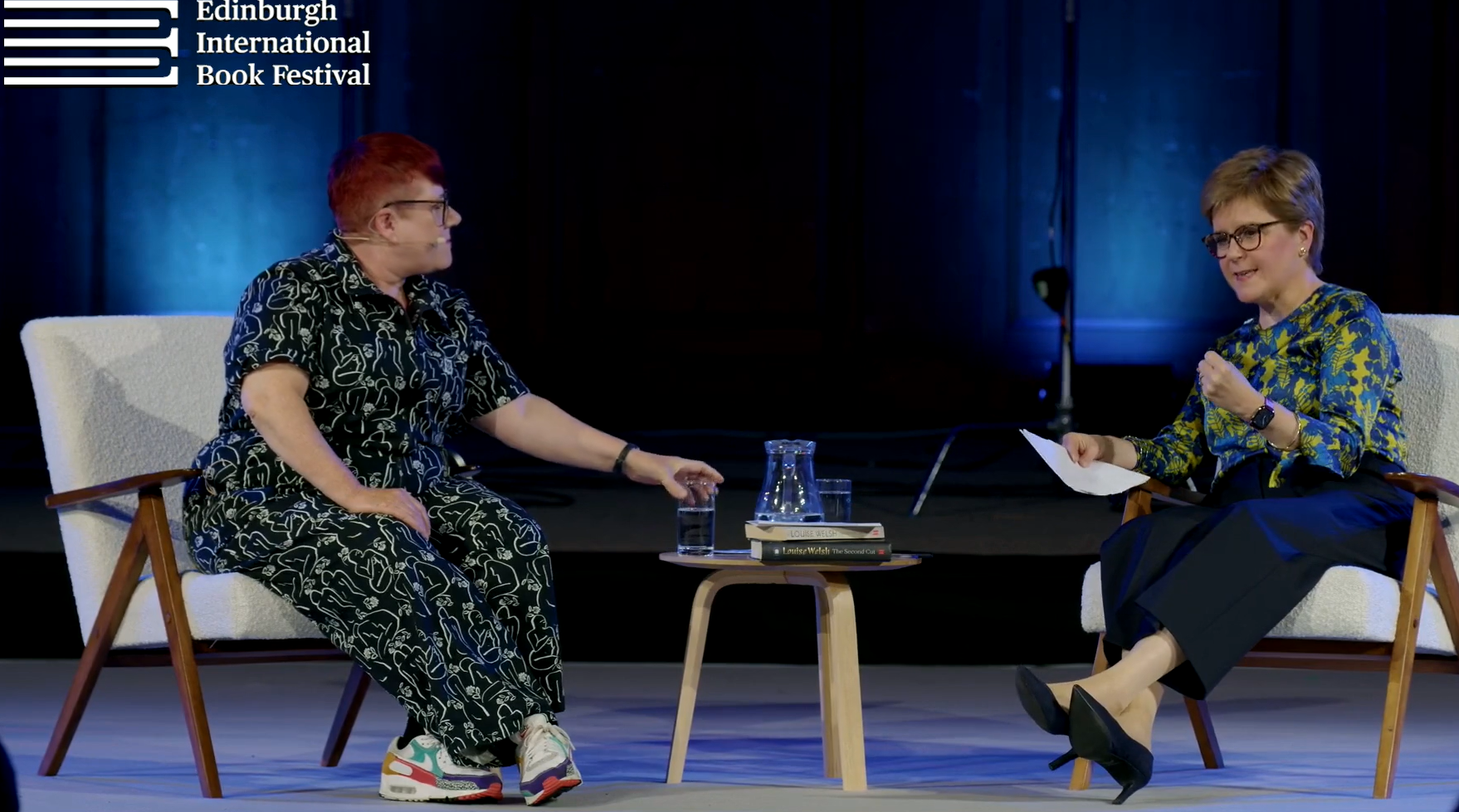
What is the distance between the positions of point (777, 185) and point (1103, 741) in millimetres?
4998

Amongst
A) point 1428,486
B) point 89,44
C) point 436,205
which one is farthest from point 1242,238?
point 89,44

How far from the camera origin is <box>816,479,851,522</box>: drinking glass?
3.07 metres

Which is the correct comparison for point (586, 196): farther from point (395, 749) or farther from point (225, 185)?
point (395, 749)

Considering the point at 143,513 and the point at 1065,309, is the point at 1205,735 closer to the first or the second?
the point at 143,513

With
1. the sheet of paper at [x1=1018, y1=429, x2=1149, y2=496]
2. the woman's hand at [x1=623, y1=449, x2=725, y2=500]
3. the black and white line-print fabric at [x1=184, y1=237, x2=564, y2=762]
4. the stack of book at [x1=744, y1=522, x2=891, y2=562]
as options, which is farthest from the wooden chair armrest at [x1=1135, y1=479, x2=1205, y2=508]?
the black and white line-print fabric at [x1=184, y1=237, x2=564, y2=762]

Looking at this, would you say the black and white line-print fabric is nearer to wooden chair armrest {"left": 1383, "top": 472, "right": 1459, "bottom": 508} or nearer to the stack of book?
the stack of book

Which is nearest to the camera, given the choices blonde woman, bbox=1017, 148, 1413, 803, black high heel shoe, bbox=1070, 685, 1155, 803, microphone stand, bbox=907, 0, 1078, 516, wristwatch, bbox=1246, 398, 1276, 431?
black high heel shoe, bbox=1070, 685, 1155, 803

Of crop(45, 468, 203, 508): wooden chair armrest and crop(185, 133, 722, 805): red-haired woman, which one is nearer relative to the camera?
crop(185, 133, 722, 805): red-haired woman

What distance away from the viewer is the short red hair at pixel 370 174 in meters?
2.93

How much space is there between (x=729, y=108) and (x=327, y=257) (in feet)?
15.0

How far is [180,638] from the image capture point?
2730 millimetres

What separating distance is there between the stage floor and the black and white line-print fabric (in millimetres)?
205

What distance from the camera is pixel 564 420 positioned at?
10.3ft

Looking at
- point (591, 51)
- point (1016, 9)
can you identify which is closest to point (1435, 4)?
point (1016, 9)
